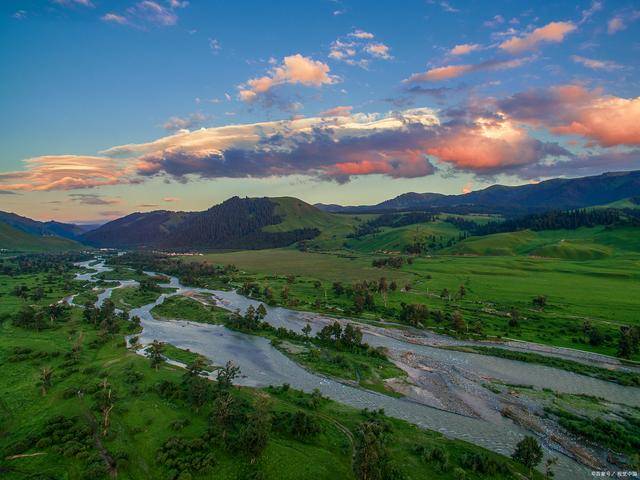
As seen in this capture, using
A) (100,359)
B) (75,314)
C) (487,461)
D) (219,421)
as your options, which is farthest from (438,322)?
(75,314)

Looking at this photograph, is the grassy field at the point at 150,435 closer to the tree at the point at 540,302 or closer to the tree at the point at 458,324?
the tree at the point at 458,324

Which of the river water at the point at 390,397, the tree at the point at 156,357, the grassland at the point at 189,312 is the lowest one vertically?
the river water at the point at 390,397

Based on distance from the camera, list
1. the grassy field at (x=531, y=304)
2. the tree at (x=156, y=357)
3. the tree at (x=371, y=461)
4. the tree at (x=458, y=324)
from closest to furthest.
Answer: the tree at (x=371, y=461)
the tree at (x=156, y=357)
the grassy field at (x=531, y=304)
the tree at (x=458, y=324)

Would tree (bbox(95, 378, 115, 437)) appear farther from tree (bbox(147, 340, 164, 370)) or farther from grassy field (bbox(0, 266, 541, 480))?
tree (bbox(147, 340, 164, 370))

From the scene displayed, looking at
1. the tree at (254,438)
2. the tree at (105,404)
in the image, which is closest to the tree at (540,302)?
the tree at (254,438)

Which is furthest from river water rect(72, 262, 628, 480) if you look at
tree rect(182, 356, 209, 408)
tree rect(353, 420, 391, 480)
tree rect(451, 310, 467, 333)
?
tree rect(353, 420, 391, 480)

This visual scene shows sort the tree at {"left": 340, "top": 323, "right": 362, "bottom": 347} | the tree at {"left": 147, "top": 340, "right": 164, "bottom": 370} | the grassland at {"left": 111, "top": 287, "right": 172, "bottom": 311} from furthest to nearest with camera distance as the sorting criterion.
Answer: the grassland at {"left": 111, "top": 287, "right": 172, "bottom": 311} < the tree at {"left": 340, "top": 323, "right": 362, "bottom": 347} < the tree at {"left": 147, "top": 340, "right": 164, "bottom": 370}
